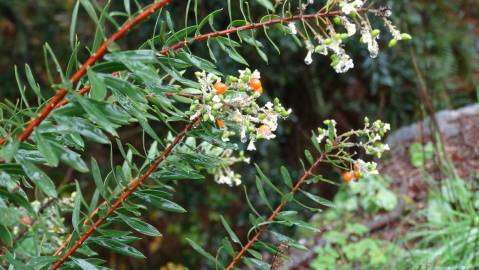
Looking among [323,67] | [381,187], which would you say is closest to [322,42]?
[381,187]

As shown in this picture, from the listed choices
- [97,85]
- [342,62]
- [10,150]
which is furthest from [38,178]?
[342,62]

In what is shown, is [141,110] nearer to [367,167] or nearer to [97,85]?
[97,85]

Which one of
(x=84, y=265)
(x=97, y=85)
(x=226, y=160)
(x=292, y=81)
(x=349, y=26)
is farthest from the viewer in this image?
(x=292, y=81)

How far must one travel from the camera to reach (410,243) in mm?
2961

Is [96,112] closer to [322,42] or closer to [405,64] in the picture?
[322,42]

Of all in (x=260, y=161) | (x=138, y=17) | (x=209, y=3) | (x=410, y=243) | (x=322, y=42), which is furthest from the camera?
(x=260, y=161)

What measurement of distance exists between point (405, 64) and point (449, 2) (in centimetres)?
47

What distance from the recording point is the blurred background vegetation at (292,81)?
12.1 feet

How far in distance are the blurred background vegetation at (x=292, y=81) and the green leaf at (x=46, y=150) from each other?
263cm

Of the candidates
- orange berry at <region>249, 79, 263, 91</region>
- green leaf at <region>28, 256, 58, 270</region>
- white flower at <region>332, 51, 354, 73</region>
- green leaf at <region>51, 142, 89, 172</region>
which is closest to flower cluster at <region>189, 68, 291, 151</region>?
orange berry at <region>249, 79, 263, 91</region>

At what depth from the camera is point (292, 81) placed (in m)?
3.86

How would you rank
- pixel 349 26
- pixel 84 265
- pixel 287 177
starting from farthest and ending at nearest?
pixel 287 177, pixel 84 265, pixel 349 26

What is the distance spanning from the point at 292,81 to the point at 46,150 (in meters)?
3.11

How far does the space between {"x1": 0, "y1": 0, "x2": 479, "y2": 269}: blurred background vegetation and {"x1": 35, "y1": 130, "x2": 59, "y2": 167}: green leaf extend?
8.62 ft
